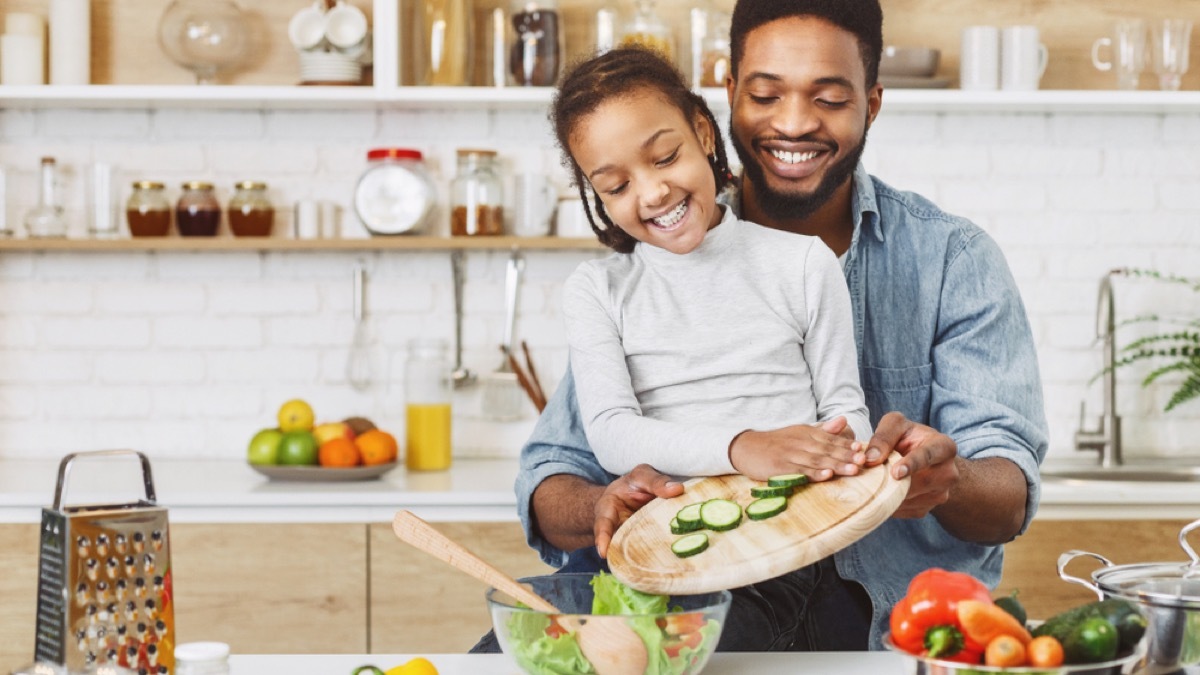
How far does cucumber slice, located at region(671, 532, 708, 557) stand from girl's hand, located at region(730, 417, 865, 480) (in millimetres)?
160

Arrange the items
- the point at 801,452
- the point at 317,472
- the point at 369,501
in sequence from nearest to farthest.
Answer: the point at 801,452
the point at 369,501
the point at 317,472

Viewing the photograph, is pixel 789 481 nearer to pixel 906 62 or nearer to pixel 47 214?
pixel 906 62

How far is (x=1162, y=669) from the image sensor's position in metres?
1.22

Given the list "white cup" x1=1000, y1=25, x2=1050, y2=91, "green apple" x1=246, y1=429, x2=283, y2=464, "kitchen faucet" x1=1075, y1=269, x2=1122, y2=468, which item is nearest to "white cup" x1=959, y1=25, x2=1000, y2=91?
"white cup" x1=1000, y1=25, x2=1050, y2=91

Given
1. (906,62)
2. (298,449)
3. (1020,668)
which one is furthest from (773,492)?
(906,62)

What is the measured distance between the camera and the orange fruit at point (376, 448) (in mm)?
3027

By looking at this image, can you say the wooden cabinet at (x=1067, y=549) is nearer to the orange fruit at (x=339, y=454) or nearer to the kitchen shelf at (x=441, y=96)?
the kitchen shelf at (x=441, y=96)

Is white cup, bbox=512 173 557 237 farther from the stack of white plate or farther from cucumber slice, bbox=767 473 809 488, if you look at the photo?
cucumber slice, bbox=767 473 809 488

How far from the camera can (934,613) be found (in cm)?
115

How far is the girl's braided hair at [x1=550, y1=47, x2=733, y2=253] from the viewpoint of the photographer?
174 cm

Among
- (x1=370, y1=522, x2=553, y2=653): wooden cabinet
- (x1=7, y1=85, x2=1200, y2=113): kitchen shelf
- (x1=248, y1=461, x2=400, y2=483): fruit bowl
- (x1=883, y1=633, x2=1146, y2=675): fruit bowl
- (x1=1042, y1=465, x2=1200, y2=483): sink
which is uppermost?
(x1=7, y1=85, x2=1200, y2=113): kitchen shelf

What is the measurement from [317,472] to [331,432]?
0.56ft

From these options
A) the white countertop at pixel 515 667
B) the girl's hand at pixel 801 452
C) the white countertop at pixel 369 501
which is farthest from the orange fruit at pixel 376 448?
the girl's hand at pixel 801 452

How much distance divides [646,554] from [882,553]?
0.63 m
